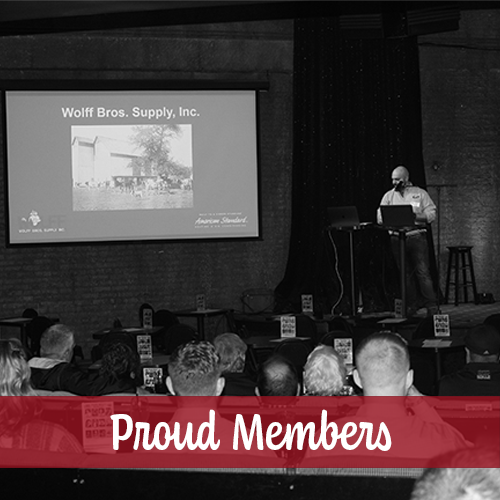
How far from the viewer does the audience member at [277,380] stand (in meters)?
3.42

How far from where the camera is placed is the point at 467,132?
1030 centimetres

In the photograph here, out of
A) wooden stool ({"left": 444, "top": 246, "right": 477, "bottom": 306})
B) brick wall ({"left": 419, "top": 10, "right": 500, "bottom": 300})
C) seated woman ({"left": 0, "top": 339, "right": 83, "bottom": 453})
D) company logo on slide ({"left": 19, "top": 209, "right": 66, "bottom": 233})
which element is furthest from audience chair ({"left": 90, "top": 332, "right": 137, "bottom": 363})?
brick wall ({"left": 419, "top": 10, "right": 500, "bottom": 300})

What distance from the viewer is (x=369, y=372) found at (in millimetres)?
2799

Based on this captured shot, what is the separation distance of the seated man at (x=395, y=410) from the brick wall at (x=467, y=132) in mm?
7588

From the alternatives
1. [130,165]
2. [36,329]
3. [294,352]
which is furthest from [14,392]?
[130,165]

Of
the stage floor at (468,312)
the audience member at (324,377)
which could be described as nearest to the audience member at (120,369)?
the audience member at (324,377)

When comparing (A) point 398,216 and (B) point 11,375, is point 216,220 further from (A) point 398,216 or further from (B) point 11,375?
(B) point 11,375

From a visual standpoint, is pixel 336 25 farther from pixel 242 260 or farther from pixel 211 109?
pixel 242 260

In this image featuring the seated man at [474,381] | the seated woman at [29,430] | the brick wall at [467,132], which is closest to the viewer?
the seated woman at [29,430]

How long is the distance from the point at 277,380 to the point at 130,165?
6.41 meters

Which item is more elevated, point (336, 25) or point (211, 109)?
point (336, 25)

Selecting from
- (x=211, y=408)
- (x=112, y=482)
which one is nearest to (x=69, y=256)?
(x=211, y=408)

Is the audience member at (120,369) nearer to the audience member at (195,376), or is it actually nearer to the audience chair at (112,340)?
the audience chair at (112,340)

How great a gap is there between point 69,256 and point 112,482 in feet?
24.7
